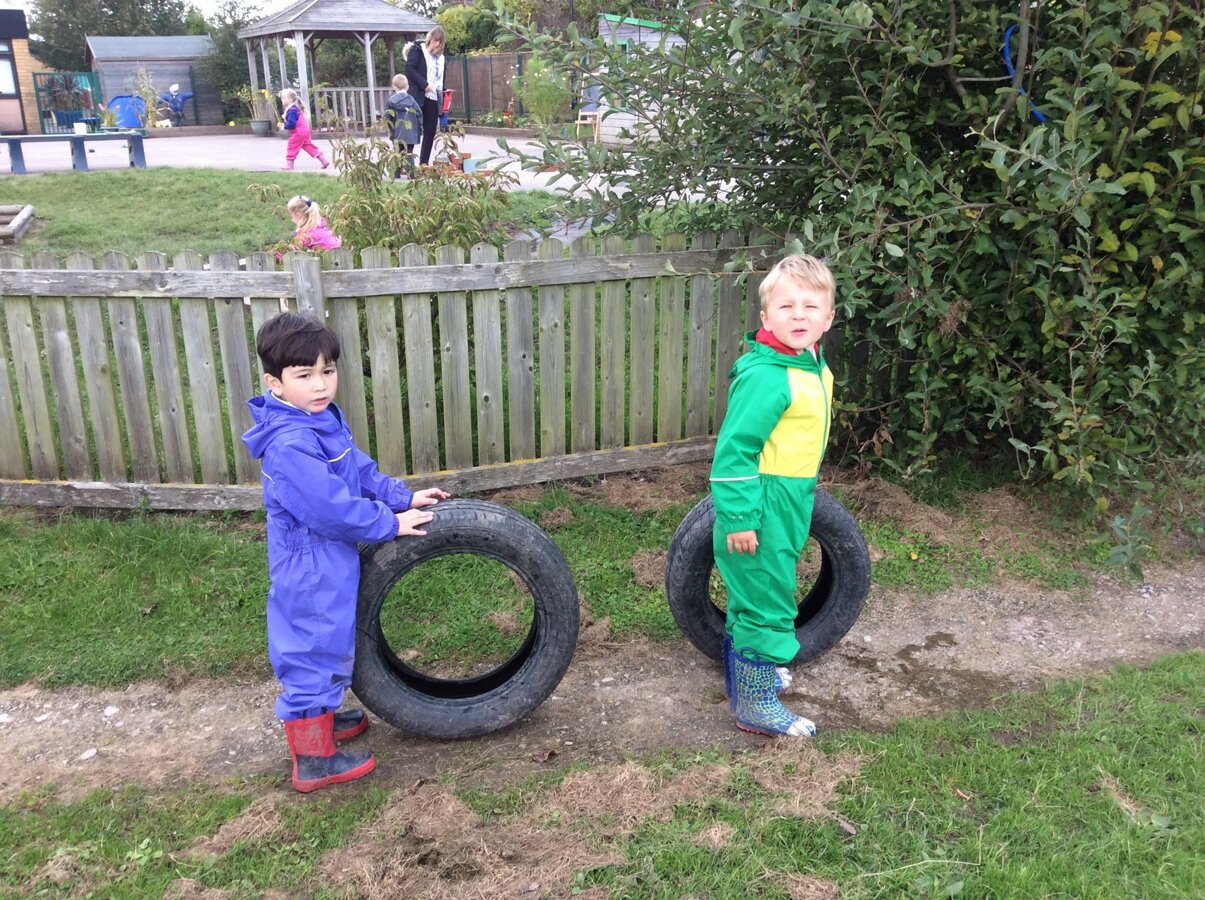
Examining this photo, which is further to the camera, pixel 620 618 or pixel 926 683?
pixel 620 618

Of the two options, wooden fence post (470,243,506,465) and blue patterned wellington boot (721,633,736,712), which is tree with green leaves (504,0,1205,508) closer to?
wooden fence post (470,243,506,465)

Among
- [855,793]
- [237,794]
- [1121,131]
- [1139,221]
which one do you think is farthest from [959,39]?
[237,794]

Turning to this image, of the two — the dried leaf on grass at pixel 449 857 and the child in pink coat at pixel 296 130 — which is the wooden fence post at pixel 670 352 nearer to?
the dried leaf on grass at pixel 449 857

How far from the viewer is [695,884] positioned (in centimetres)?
277

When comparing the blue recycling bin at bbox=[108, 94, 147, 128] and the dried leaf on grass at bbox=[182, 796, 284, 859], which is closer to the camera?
the dried leaf on grass at bbox=[182, 796, 284, 859]

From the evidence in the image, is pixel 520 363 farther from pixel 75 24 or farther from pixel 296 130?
A: pixel 75 24

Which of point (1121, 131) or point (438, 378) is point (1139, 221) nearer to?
point (1121, 131)

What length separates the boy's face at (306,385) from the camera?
315 cm

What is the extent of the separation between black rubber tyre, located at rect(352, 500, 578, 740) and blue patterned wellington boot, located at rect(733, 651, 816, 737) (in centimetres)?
66

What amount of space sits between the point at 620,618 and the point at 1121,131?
326 cm

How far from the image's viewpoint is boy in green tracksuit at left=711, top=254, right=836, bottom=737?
3.31 metres

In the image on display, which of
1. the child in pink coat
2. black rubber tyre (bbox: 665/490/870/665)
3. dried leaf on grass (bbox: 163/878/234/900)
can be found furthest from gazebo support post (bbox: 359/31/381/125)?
dried leaf on grass (bbox: 163/878/234/900)

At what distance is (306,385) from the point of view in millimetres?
3164

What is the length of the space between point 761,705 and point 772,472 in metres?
0.90
